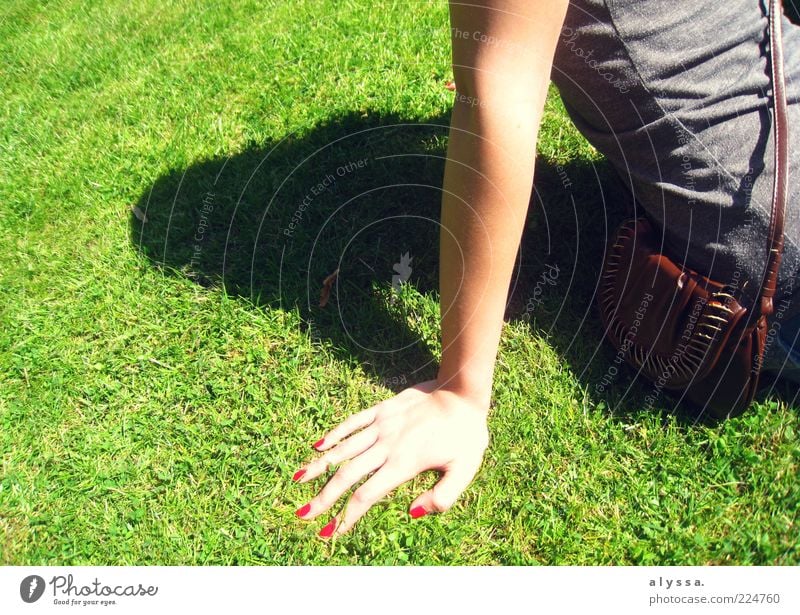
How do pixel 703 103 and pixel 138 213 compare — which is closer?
pixel 703 103

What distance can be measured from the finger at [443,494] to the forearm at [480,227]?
19 centimetres

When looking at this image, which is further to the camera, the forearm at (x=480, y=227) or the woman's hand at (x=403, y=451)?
the woman's hand at (x=403, y=451)

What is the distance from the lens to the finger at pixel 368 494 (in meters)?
1.38

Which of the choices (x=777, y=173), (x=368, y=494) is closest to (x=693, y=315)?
(x=777, y=173)

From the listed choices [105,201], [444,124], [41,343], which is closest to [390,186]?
[444,124]

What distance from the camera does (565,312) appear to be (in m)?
1.72

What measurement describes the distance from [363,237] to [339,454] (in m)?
0.67

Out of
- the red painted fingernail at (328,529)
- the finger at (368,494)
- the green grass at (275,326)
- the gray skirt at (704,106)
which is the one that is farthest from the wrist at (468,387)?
the gray skirt at (704,106)

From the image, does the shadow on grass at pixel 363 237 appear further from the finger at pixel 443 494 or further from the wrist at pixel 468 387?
the finger at pixel 443 494

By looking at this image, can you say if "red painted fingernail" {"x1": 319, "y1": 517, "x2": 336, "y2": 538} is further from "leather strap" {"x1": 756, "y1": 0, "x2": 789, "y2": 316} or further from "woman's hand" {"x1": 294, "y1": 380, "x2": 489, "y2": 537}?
"leather strap" {"x1": 756, "y1": 0, "x2": 789, "y2": 316}

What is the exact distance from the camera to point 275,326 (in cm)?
168

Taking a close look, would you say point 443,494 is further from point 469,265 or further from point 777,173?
point 777,173
